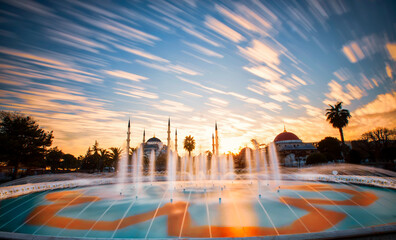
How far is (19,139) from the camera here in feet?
93.8

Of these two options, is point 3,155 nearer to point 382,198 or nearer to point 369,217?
point 369,217

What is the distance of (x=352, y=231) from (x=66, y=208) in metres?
12.6

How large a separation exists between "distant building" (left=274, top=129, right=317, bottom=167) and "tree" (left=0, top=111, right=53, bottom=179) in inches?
2208

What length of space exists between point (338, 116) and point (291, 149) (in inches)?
629

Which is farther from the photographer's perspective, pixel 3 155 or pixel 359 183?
pixel 3 155

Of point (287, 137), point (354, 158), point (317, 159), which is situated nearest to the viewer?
point (354, 158)

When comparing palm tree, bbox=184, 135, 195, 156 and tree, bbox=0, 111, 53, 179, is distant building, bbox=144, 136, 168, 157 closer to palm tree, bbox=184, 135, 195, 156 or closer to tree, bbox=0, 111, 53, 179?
palm tree, bbox=184, 135, 195, 156

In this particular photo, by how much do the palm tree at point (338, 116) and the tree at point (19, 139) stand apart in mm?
59405

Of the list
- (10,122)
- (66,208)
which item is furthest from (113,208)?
(10,122)

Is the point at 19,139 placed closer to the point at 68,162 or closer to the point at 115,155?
the point at 115,155

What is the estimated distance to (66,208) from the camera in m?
10.9

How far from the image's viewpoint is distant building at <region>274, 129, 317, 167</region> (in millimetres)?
56156

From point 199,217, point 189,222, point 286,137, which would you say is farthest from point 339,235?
point 286,137

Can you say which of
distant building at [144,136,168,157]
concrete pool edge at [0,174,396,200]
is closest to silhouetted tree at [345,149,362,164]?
A: concrete pool edge at [0,174,396,200]
